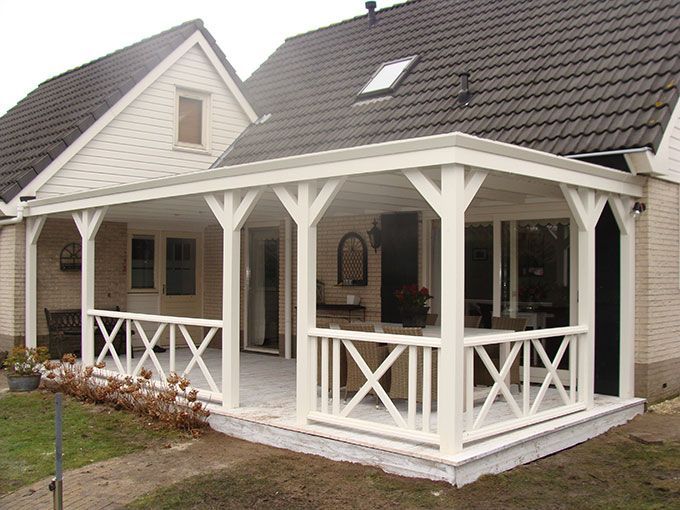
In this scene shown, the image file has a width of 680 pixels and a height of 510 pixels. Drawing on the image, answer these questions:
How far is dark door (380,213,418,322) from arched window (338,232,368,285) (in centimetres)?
48

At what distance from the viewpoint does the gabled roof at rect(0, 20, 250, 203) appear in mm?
12266

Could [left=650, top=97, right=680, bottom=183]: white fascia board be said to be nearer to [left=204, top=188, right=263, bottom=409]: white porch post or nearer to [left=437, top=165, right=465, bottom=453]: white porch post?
[left=437, top=165, right=465, bottom=453]: white porch post

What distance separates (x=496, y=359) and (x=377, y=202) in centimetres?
263

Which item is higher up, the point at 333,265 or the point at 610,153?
the point at 610,153

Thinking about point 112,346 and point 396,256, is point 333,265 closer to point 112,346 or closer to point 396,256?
point 396,256

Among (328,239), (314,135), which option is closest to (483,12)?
(314,135)

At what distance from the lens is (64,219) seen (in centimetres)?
1252

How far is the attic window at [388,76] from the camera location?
40.5 ft

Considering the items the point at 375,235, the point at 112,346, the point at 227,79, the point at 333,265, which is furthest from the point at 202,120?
the point at 112,346

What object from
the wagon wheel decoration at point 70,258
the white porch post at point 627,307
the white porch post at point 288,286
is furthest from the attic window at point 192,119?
the white porch post at point 627,307

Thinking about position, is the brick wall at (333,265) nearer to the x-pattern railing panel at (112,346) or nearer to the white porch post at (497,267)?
the white porch post at (497,267)

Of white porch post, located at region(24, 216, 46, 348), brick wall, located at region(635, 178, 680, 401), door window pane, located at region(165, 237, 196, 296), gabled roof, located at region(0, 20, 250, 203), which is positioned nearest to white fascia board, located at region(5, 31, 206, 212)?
gabled roof, located at region(0, 20, 250, 203)

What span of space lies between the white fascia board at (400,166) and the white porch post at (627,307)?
0.41 metres

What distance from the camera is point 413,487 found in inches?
220
